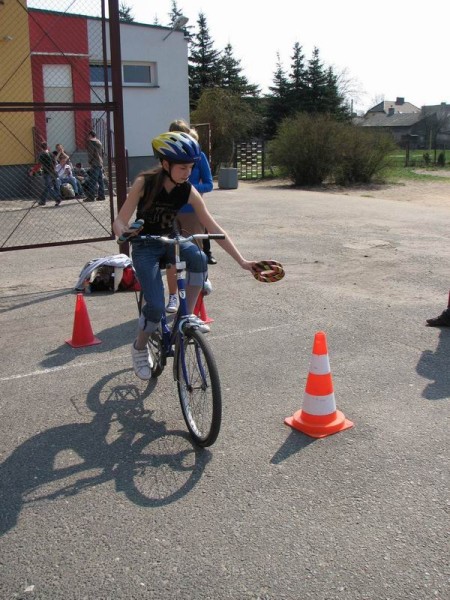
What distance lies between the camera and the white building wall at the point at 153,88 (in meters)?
25.4

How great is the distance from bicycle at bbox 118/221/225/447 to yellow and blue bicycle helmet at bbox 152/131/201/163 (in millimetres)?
499

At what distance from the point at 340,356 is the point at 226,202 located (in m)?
14.8

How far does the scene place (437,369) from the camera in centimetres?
537

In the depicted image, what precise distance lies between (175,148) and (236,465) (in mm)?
1998

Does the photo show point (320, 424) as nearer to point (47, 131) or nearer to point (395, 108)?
point (47, 131)

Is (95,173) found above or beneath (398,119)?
beneath

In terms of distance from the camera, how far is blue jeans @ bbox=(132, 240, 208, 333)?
4371mm

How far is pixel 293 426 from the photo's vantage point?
4.28m

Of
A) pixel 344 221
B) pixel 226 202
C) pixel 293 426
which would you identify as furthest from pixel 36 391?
pixel 226 202

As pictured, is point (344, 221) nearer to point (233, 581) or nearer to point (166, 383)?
point (166, 383)

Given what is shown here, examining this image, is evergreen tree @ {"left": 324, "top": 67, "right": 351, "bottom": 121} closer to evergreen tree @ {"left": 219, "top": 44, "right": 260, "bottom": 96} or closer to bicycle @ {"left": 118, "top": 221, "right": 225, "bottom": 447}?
evergreen tree @ {"left": 219, "top": 44, "right": 260, "bottom": 96}

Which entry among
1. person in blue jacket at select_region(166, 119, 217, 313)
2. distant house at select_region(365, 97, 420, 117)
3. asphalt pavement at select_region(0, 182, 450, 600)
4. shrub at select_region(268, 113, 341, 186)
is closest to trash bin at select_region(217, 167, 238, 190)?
shrub at select_region(268, 113, 341, 186)

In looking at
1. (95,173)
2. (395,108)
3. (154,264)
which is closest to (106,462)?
(154,264)

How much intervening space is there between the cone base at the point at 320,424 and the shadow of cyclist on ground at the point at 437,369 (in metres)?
0.91
